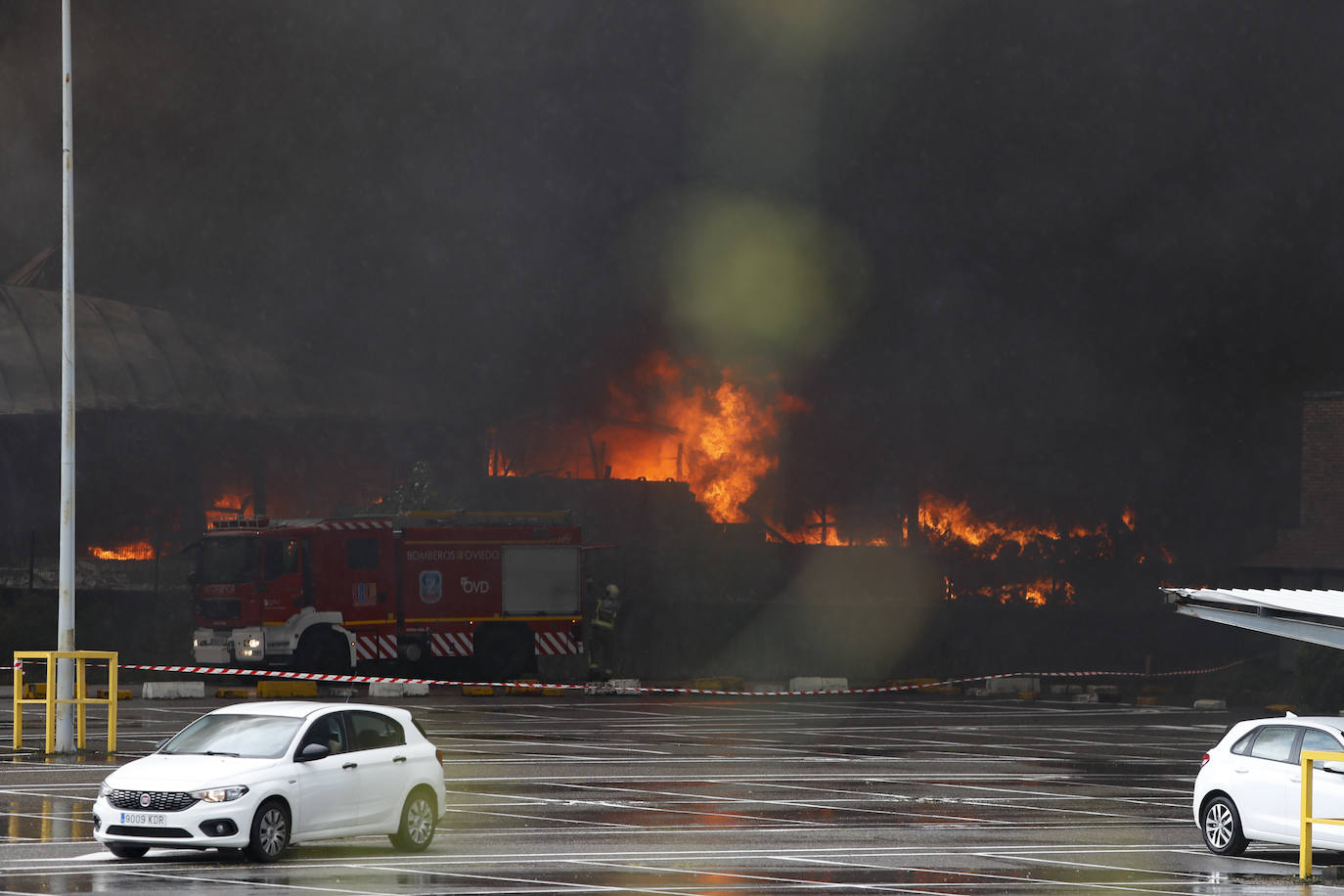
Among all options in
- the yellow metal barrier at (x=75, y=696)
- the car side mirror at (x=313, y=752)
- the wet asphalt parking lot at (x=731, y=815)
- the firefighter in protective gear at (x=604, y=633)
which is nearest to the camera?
the wet asphalt parking lot at (x=731, y=815)

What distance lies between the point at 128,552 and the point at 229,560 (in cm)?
1666

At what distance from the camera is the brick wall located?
4392cm

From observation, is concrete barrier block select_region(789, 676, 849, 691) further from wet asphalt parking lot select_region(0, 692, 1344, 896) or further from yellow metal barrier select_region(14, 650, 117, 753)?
yellow metal barrier select_region(14, 650, 117, 753)

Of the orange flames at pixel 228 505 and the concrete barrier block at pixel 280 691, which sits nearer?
the concrete barrier block at pixel 280 691

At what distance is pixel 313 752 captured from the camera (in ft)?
47.7

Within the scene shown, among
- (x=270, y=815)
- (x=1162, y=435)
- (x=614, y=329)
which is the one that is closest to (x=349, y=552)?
(x=270, y=815)

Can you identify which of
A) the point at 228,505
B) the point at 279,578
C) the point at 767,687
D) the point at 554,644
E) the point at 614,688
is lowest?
the point at 767,687

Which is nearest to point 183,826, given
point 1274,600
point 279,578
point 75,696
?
point 1274,600

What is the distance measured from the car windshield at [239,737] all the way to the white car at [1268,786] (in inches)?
328

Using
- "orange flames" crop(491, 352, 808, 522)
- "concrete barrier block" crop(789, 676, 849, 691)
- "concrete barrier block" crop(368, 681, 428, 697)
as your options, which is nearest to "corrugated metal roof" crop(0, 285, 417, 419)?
"orange flames" crop(491, 352, 808, 522)

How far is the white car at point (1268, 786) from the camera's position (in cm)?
1564

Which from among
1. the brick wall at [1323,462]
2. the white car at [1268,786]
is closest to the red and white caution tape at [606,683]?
the brick wall at [1323,462]

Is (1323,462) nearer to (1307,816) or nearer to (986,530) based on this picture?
(986,530)

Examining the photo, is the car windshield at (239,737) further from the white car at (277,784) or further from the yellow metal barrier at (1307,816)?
the yellow metal barrier at (1307,816)
